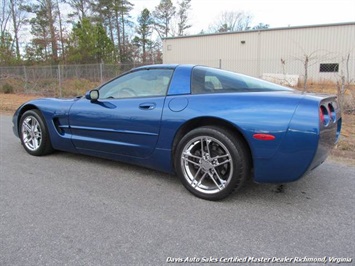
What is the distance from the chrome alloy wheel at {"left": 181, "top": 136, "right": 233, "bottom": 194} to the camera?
2.86 metres

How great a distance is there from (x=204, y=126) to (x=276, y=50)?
70.0ft

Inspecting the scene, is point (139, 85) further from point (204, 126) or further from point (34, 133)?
point (34, 133)

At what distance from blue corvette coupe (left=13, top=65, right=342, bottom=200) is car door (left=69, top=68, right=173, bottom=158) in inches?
0.5

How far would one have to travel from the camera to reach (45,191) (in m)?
3.19

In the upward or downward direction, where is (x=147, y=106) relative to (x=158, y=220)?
upward

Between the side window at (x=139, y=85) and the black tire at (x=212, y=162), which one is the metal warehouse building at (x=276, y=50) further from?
the black tire at (x=212, y=162)

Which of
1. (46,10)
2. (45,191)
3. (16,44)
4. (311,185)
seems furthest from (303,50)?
(16,44)

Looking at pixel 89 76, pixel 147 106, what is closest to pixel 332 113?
pixel 147 106

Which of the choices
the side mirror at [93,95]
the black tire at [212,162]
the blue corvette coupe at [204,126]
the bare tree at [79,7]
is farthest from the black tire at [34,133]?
the bare tree at [79,7]

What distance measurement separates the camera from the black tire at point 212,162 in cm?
276

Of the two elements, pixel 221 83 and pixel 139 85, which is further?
pixel 139 85

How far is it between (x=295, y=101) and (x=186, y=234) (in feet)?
4.83

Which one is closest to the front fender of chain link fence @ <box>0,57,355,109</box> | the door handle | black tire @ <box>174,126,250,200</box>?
the door handle

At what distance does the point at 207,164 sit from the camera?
2.93 m
